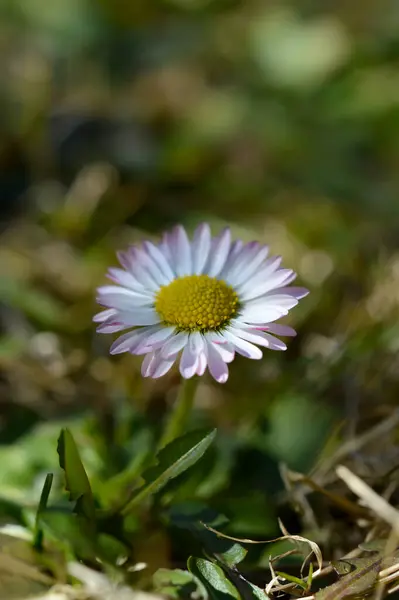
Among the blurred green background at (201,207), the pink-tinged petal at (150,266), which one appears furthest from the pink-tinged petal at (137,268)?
the blurred green background at (201,207)

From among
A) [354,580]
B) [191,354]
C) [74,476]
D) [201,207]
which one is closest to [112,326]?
[191,354]

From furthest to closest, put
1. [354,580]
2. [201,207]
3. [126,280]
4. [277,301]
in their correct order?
[201,207]
[126,280]
[277,301]
[354,580]

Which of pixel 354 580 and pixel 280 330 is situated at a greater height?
pixel 280 330

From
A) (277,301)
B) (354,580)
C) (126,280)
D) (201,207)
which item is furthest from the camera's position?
(201,207)

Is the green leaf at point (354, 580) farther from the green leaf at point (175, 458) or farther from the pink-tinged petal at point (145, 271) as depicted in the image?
the pink-tinged petal at point (145, 271)

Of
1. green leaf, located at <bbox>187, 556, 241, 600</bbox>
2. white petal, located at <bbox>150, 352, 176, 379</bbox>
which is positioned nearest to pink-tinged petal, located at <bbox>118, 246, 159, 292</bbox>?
white petal, located at <bbox>150, 352, 176, 379</bbox>

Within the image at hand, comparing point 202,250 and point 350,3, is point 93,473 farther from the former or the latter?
point 350,3

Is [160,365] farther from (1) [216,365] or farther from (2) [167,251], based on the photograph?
(2) [167,251]

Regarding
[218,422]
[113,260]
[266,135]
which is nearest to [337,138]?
[266,135]
